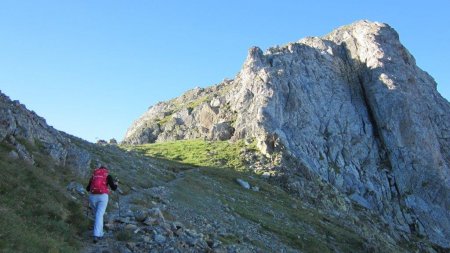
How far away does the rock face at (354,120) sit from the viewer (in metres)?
88.8

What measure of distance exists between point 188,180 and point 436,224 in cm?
5664

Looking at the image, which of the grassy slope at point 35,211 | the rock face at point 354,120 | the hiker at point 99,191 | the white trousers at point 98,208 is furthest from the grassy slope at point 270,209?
the rock face at point 354,120

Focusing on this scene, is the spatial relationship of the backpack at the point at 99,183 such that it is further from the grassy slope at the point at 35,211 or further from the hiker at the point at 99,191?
the grassy slope at the point at 35,211

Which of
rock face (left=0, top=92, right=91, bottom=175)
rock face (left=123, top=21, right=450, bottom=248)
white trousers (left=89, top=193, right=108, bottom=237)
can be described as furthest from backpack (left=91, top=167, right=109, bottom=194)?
rock face (left=123, top=21, right=450, bottom=248)

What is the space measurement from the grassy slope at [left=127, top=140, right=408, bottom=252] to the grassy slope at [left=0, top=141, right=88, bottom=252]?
11882 millimetres

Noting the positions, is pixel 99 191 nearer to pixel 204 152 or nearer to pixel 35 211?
pixel 35 211

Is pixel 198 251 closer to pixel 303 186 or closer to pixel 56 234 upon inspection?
pixel 56 234

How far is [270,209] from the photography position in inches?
2136

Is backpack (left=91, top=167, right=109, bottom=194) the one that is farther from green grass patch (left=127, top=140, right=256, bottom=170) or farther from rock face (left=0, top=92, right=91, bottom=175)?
green grass patch (left=127, top=140, right=256, bottom=170)

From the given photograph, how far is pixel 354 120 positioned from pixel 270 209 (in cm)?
5698

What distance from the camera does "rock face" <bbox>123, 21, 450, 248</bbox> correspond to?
291 feet

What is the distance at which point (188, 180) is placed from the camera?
Answer: 5588 cm

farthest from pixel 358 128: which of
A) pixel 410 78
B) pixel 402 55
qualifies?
pixel 402 55

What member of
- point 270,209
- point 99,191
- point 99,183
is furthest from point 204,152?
point 99,191
